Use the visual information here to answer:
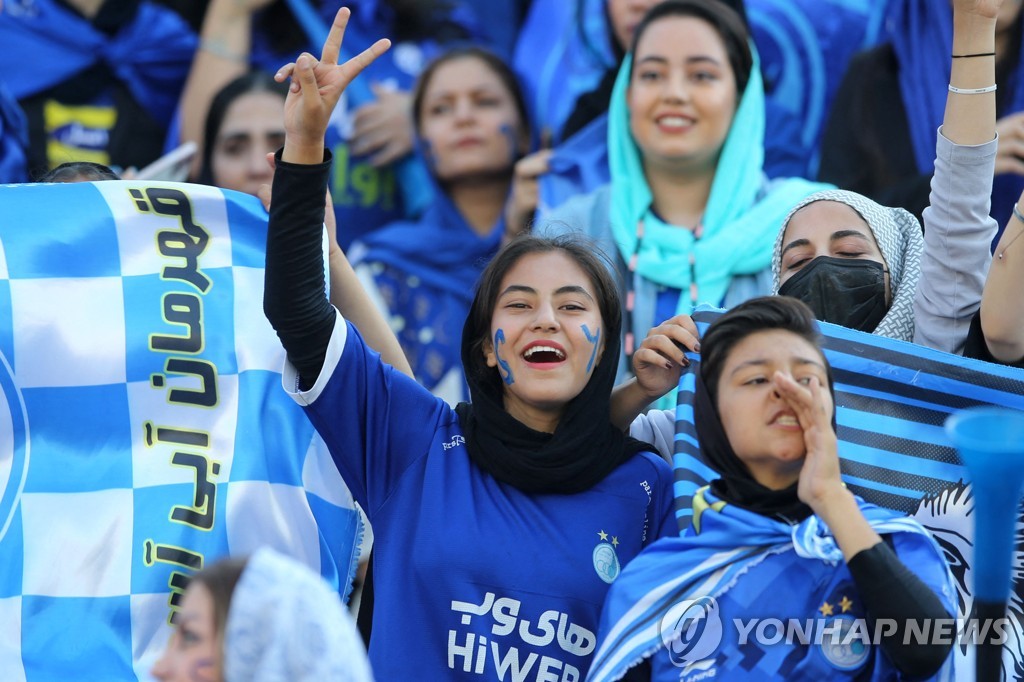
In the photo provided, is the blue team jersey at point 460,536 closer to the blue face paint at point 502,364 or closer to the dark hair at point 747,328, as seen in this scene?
the blue face paint at point 502,364

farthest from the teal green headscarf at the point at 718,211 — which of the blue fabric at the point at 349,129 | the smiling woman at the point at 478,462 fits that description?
the smiling woman at the point at 478,462

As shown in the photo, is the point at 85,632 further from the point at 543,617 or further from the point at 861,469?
the point at 861,469

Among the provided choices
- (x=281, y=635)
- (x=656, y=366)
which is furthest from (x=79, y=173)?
(x=281, y=635)

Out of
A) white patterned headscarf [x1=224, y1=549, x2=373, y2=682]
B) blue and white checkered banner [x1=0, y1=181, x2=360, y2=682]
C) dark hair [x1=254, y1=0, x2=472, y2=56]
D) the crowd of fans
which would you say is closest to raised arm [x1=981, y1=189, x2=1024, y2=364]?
the crowd of fans

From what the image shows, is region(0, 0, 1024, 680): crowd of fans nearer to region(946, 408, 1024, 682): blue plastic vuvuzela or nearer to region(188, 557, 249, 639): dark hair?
region(188, 557, 249, 639): dark hair

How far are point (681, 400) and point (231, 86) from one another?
9.45 feet

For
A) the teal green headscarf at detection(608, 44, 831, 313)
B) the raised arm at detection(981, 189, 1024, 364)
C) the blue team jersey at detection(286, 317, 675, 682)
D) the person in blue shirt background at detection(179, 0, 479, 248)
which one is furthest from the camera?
the person in blue shirt background at detection(179, 0, 479, 248)

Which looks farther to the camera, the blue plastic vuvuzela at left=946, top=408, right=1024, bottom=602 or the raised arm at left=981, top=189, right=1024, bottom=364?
the raised arm at left=981, top=189, right=1024, bottom=364

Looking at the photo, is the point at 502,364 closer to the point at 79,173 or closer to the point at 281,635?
Result: the point at 281,635

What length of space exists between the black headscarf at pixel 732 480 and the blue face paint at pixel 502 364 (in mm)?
519

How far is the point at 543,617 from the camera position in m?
3.22

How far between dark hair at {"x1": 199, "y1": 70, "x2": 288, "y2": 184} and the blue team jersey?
261 cm

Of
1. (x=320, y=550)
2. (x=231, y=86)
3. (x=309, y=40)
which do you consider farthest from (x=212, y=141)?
(x=320, y=550)

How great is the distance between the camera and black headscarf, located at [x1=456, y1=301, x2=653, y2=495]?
3.35 metres
